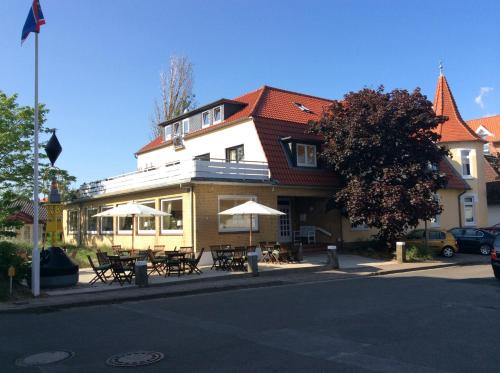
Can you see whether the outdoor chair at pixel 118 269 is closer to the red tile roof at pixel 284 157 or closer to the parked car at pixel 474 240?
the red tile roof at pixel 284 157

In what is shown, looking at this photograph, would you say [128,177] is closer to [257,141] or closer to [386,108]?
[257,141]

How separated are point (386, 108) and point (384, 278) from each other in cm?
863

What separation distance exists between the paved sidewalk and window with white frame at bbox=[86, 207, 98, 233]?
46.5 feet

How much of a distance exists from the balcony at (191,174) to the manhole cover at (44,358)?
13087 mm

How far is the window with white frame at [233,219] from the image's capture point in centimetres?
2125

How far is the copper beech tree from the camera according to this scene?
21.0 meters

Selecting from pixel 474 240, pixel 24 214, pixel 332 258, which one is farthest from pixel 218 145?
pixel 24 214

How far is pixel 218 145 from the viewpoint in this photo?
2694 centimetres

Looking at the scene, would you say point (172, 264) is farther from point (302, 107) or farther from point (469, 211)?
point (469, 211)

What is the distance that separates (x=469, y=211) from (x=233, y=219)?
19617 millimetres

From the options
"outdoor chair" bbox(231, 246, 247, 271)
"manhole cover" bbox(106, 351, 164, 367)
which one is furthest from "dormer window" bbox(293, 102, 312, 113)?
"manhole cover" bbox(106, 351, 164, 367)

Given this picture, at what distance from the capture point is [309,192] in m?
24.2

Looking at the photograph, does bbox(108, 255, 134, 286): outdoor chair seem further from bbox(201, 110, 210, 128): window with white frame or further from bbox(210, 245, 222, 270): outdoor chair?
bbox(201, 110, 210, 128): window with white frame

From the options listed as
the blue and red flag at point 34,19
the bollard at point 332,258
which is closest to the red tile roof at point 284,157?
the bollard at point 332,258
